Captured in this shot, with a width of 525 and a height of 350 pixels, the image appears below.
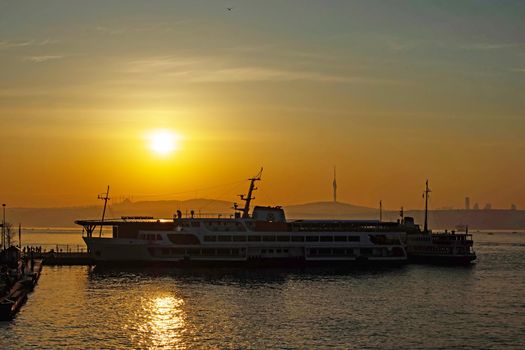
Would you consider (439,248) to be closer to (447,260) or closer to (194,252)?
(447,260)

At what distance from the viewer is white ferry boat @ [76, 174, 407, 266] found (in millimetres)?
101312

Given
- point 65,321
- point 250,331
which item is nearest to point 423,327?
point 250,331

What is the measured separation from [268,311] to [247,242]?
1552 inches

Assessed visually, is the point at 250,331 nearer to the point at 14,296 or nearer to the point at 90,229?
the point at 14,296

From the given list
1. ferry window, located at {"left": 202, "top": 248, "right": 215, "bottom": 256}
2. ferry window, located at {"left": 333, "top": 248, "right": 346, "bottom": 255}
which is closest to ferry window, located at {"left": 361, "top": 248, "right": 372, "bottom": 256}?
ferry window, located at {"left": 333, "top": 248, "right": 346, "bottom": 255}

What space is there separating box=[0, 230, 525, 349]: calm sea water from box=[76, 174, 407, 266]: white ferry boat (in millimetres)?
4831

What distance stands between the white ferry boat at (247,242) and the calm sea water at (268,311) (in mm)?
4831

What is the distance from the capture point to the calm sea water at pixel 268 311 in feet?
170

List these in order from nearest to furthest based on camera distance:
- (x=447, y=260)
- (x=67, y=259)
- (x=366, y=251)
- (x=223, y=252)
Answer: (x=223, y=252) → (x=366, y=251) → (x=67, y=259) → (x=447, y=260)

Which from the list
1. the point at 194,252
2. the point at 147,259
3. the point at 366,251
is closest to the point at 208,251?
the point at 194,252

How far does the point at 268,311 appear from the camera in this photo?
212 ft

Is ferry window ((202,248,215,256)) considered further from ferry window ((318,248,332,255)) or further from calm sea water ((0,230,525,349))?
ferry window ((318,248,332,255))

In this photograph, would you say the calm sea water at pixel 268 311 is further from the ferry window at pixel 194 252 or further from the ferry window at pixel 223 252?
the ferry window at pixel 223 252

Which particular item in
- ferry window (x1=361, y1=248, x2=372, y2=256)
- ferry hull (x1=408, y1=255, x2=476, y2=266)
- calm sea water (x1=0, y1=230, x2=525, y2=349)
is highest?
ferry window (x1=361, y1=248, x2=372, y2=256)
